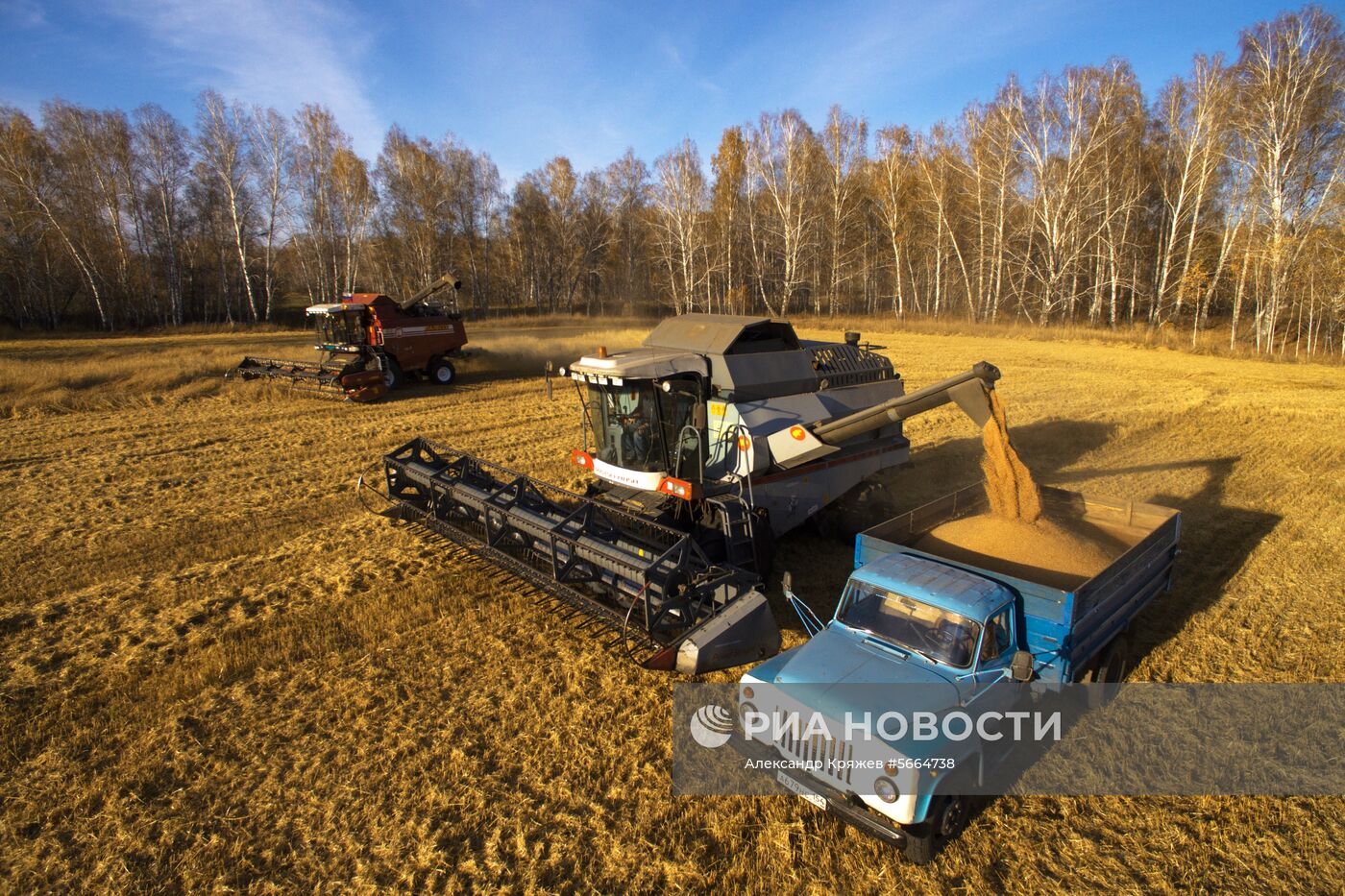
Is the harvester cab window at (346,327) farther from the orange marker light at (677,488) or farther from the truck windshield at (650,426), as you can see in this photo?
the orange marker light at (677,488)

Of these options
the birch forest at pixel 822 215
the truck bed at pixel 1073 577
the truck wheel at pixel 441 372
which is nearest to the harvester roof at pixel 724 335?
the truck bed at pixel 1073 577

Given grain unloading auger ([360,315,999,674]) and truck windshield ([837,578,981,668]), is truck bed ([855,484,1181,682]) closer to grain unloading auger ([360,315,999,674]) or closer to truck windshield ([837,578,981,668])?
truck windshield ([837,578,981,668])

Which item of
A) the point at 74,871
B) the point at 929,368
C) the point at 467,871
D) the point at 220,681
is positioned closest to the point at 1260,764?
the point at 467,871

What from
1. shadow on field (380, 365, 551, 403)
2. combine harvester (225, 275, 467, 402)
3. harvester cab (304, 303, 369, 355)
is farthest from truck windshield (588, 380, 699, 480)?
harvester cab (304, 303, 369, 355)

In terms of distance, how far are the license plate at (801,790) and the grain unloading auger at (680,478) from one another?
3.39 feet

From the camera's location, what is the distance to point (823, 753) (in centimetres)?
355

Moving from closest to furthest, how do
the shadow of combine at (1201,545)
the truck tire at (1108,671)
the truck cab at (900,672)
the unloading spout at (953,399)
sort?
the truck cab at (900,672)
the truck tire at (1108,671)
the unloading spout at (953,399)
the shadow of combine at (1201,545)

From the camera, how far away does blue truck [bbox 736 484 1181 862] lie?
336 centimetres

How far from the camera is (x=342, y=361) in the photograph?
58.2ft

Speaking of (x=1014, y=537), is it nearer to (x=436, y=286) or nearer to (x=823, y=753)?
(x=823, y=753)

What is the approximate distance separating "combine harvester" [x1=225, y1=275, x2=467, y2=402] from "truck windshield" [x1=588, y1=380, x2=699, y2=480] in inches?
464

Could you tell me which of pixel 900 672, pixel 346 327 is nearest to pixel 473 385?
pixel 346 327

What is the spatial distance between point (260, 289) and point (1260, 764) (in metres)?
45.5

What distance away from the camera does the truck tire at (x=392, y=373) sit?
1766 cm
